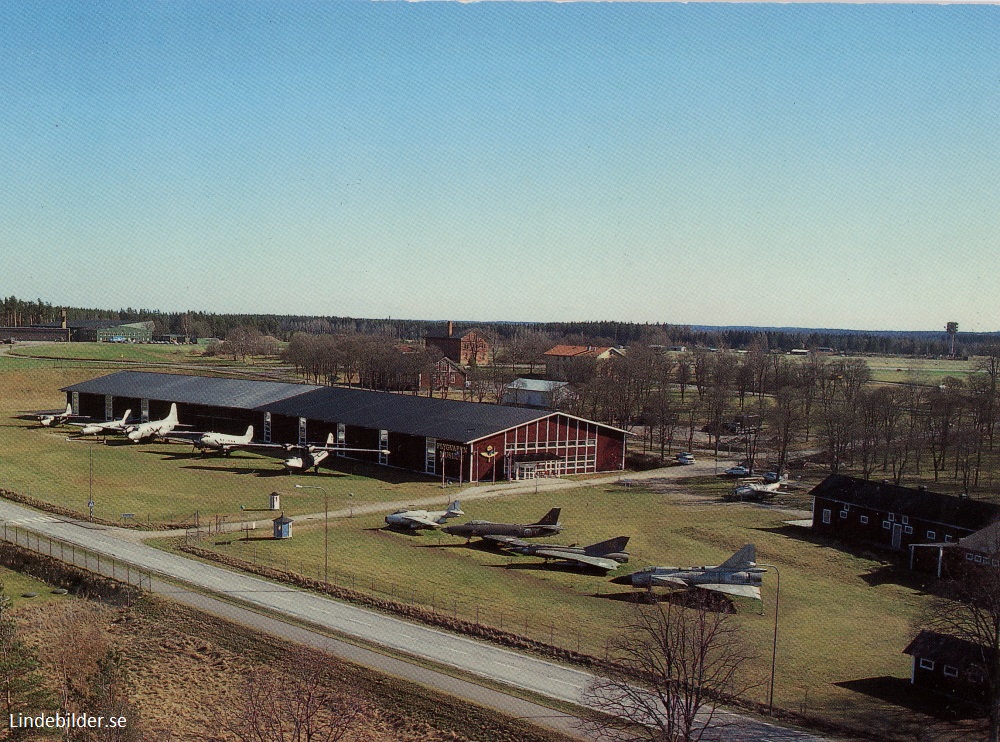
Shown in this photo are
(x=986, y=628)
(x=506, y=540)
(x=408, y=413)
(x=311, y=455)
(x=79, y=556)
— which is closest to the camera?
(x=986, y=628)

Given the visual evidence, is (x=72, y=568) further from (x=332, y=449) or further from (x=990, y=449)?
(x=990, y=449)

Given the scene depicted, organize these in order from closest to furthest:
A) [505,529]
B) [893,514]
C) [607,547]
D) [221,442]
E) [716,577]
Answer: [716,577] → [607,547] → [505,529] → [893,514] → [221,442]

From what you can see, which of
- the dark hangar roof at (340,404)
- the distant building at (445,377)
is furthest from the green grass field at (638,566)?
the distant building at (445,377)

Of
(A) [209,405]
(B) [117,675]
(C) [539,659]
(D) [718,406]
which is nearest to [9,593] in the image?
(B) [117,675]

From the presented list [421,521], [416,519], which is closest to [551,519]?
[421,521]

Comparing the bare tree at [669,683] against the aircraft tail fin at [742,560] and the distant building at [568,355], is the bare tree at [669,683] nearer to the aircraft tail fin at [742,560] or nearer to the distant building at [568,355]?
the aircraft tail fin at [742,560]

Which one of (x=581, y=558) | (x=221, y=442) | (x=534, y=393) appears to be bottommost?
(x=581, y=558)

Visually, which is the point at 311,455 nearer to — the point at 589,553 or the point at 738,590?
the point at 589,553
